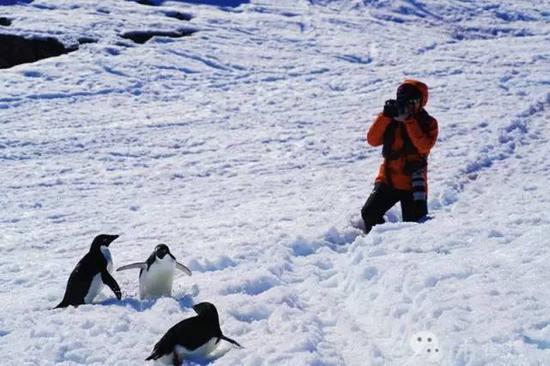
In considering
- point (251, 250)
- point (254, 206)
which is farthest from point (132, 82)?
point (251, 250)

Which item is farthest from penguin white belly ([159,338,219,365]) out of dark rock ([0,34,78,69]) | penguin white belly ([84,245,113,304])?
dark rock ([0,34,78,69])

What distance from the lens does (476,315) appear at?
4391 millimetres

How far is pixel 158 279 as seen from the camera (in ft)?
17.9

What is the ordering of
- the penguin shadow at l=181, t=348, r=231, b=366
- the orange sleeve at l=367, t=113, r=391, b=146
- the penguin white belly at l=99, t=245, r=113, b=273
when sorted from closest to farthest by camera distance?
the penguin shadow at l=181, t=348, r=231, b=366 < the penguin white belly at l=99, t=245, r=113, b=273 < the orange sleeve at l=367, t=113, r=391, b=146

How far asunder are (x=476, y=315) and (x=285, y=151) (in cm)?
789

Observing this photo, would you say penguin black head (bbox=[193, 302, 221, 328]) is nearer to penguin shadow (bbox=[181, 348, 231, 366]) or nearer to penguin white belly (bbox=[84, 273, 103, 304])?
penguin shadow (bbox=[181, 348, 231, 366])

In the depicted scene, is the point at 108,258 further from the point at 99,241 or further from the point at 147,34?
the point at 147,34

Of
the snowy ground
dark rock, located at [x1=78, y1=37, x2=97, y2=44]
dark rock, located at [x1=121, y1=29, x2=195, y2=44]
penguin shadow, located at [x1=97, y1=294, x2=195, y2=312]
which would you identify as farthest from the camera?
dark rock, located at [x1=121, y1=29, x2=195, y2=44]

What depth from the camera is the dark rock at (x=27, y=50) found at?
18.6m

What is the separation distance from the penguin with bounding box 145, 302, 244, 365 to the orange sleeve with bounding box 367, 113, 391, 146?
120 inches

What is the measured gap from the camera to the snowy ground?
4699mm

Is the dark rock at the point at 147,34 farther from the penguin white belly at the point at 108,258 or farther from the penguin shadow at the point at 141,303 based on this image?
the penguin shadow at the point at 141,303

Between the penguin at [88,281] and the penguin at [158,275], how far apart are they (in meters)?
0.23

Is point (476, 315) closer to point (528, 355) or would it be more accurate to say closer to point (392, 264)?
point (528, 355)
